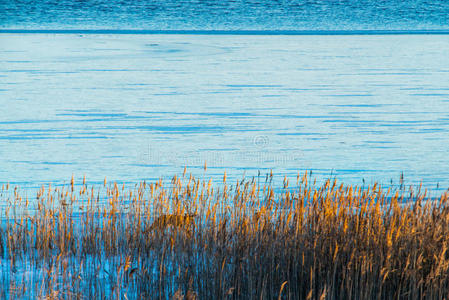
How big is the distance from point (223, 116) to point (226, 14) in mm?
37180

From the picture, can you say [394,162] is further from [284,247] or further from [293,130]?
[284,247]

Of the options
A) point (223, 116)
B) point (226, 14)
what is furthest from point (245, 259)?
point (226, 14)

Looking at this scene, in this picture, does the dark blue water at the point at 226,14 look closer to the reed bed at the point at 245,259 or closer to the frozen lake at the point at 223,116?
the frozen lake at the point at 223,116

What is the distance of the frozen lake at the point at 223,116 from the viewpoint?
8539 mm

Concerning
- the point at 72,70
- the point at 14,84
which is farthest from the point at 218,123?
the point at 72,70

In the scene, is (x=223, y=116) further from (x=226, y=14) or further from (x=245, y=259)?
(x=226, y=14)

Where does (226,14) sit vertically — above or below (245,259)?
above

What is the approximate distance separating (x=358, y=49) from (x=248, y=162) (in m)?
18.8

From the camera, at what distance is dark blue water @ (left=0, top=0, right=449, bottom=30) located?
4347 cm

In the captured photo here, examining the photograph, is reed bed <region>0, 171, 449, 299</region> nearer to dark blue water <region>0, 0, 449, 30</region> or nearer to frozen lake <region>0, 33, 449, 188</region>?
frozen lake <region>0, 33, 449, 188</region>

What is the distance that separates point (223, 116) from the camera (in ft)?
39.8

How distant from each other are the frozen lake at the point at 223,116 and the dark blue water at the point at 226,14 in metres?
20.0

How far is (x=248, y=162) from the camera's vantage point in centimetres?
877

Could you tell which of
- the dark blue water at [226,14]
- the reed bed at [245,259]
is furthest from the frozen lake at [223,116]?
the dark blue water at [226,14]
